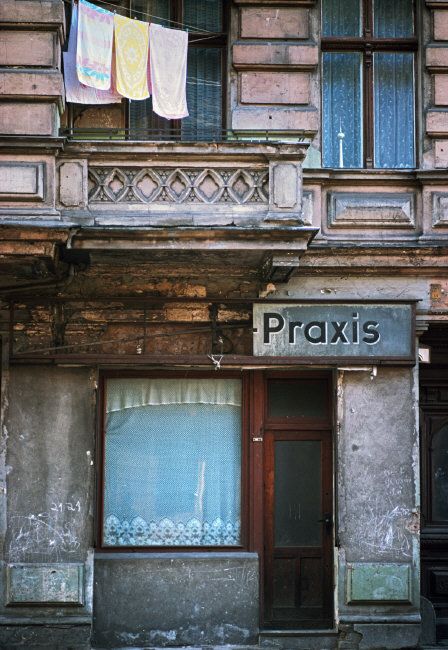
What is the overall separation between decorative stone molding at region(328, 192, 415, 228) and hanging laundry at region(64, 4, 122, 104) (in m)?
2.52

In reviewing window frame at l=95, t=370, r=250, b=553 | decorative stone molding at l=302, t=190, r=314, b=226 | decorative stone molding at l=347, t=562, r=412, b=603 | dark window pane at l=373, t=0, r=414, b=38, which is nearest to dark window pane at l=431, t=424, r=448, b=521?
decorative stone molding at l=347, t=562, r=412, b=603

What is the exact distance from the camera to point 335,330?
9.84 metres

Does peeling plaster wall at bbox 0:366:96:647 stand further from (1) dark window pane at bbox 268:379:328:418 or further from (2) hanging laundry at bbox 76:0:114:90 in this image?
(2) hanging laundry at bbox 76:0:114:90

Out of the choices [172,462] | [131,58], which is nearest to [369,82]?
[131,58]

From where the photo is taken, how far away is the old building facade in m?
9.27

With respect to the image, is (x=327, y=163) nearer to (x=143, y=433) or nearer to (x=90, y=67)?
(x=90, y=67)

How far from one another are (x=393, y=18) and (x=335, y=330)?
352 cm

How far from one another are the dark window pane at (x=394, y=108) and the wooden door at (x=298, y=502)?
2.53 meters

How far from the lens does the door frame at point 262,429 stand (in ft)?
32.7

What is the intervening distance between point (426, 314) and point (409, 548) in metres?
2.37

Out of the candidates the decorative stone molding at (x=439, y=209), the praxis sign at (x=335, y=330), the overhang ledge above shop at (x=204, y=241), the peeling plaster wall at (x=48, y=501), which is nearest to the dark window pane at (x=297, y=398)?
the praxis sign at (x=335, y=330)

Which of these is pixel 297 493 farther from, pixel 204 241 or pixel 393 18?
pixel 393 18

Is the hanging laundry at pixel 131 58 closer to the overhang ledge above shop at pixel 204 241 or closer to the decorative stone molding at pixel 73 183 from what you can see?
the decorative stone molding at pixel 73 183

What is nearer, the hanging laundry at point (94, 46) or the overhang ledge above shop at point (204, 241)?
the overhang ledge above shop at point (204, 241)
